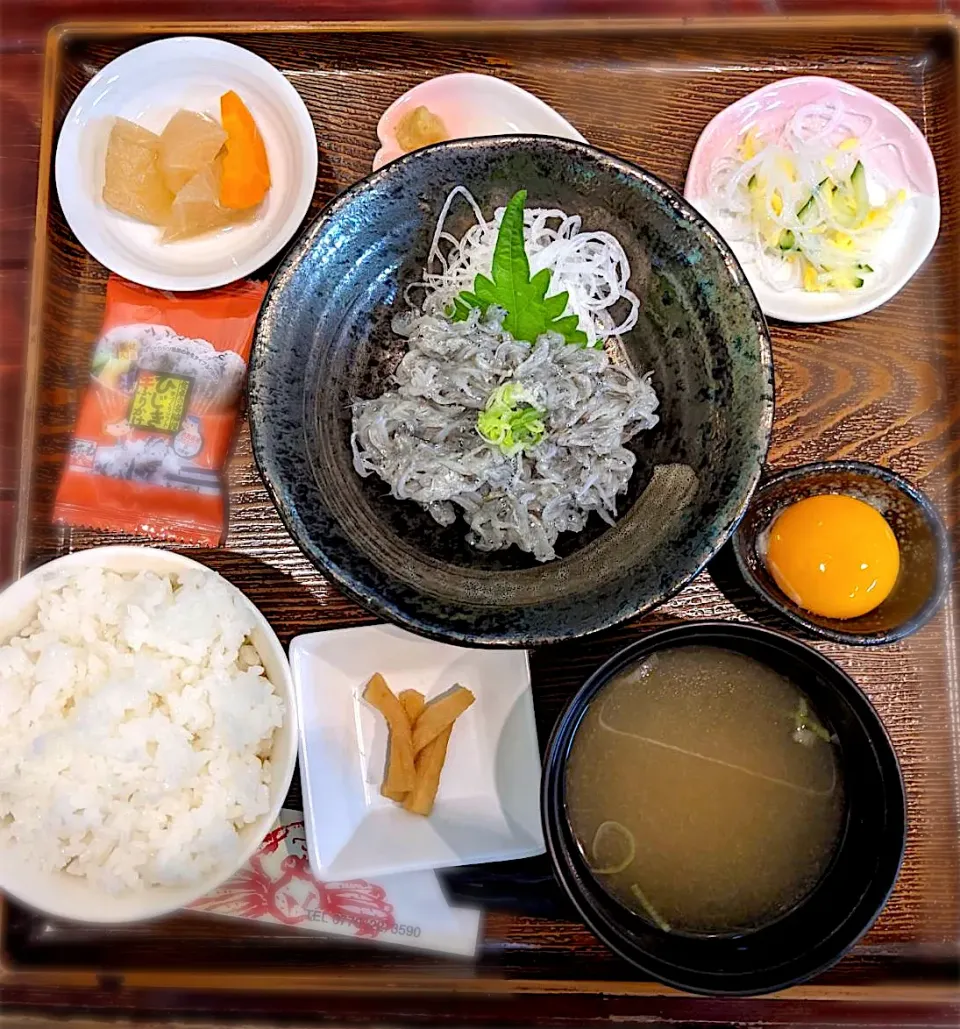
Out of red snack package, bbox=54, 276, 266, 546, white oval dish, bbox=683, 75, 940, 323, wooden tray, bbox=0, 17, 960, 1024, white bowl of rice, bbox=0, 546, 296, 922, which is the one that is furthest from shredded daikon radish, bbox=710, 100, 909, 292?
white bowl of rice, bbox=0, 546, 296, 922

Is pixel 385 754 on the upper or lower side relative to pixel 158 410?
lower

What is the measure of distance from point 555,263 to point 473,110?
0.66 meters

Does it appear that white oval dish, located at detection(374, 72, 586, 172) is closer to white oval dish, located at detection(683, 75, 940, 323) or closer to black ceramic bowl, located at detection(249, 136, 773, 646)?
white oval dish, located at detection(683, 75, 940, 323)

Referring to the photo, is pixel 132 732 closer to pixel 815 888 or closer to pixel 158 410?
pixel 158 410

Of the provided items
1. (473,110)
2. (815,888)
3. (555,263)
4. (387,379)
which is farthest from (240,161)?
(815,888)

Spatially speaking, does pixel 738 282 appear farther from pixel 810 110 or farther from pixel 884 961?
pixel 884 961

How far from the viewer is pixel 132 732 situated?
167 cm

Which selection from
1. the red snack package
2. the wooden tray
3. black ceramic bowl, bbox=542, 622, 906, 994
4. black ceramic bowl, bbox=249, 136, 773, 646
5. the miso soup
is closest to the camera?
black ceramic bowl, bbox=249, 136, 773, 646

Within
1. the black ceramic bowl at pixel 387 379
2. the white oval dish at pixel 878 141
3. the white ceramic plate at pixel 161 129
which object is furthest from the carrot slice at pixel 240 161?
the white oval dish at pixel 878 141

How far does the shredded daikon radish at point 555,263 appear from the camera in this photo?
5.37 feet

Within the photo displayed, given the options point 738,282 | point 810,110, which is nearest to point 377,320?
point 738,282

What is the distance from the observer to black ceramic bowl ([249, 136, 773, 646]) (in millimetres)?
1461

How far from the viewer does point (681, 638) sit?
168 cm

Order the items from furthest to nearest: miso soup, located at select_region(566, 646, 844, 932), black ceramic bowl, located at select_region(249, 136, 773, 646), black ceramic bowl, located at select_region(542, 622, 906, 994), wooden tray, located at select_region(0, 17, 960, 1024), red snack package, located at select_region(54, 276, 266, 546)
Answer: red snack package, located at select_region(54, 276, 266, 546) → wooden tray, located at select_region(0, 17, 960, 1024) → miso soup, located at select_region(566, 646, 844, 932) → black ceramic bowl, located at select_region(542, 622, 906, 994) → black ceramic bowl, located at select_region(249, 136, 773, 646)
